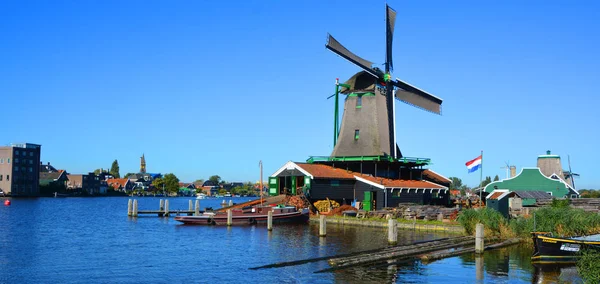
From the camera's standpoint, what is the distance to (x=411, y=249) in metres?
30.2

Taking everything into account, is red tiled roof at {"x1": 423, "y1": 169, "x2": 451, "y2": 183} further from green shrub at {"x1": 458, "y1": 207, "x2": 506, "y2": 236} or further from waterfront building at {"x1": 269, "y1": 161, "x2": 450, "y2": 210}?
green shrub at {"x1": 458, "y1": 207, "x2": 506, "y2": 236}

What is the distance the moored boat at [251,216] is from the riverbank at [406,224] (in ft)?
10.5

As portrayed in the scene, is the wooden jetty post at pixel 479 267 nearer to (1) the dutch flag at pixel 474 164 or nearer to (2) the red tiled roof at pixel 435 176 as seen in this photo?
(1) the dutch flag at pixel 474 164

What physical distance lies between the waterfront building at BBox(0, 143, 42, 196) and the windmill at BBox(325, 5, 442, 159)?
326 feet

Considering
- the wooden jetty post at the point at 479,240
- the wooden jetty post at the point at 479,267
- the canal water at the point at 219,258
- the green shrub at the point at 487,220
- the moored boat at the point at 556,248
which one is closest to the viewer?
the canal water at the point at 219,258

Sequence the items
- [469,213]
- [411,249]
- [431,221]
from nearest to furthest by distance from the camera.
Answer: [411,249]
[469,213]
[431,221]

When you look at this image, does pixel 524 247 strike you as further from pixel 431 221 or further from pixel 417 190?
pixel 417 190

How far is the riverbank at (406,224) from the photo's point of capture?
42.4 m

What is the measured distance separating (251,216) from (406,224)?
46.5 feet

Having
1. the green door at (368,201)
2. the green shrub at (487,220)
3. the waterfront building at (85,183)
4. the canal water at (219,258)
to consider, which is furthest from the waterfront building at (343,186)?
the waterfront building at (85,183)

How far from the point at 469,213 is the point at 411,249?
8889 millimetres

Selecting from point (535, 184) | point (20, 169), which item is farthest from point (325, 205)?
point (20, 169)

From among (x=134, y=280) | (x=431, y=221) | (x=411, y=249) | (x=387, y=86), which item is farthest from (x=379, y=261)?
(x=387, y=86)

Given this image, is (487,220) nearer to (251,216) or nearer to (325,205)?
(251,216)
